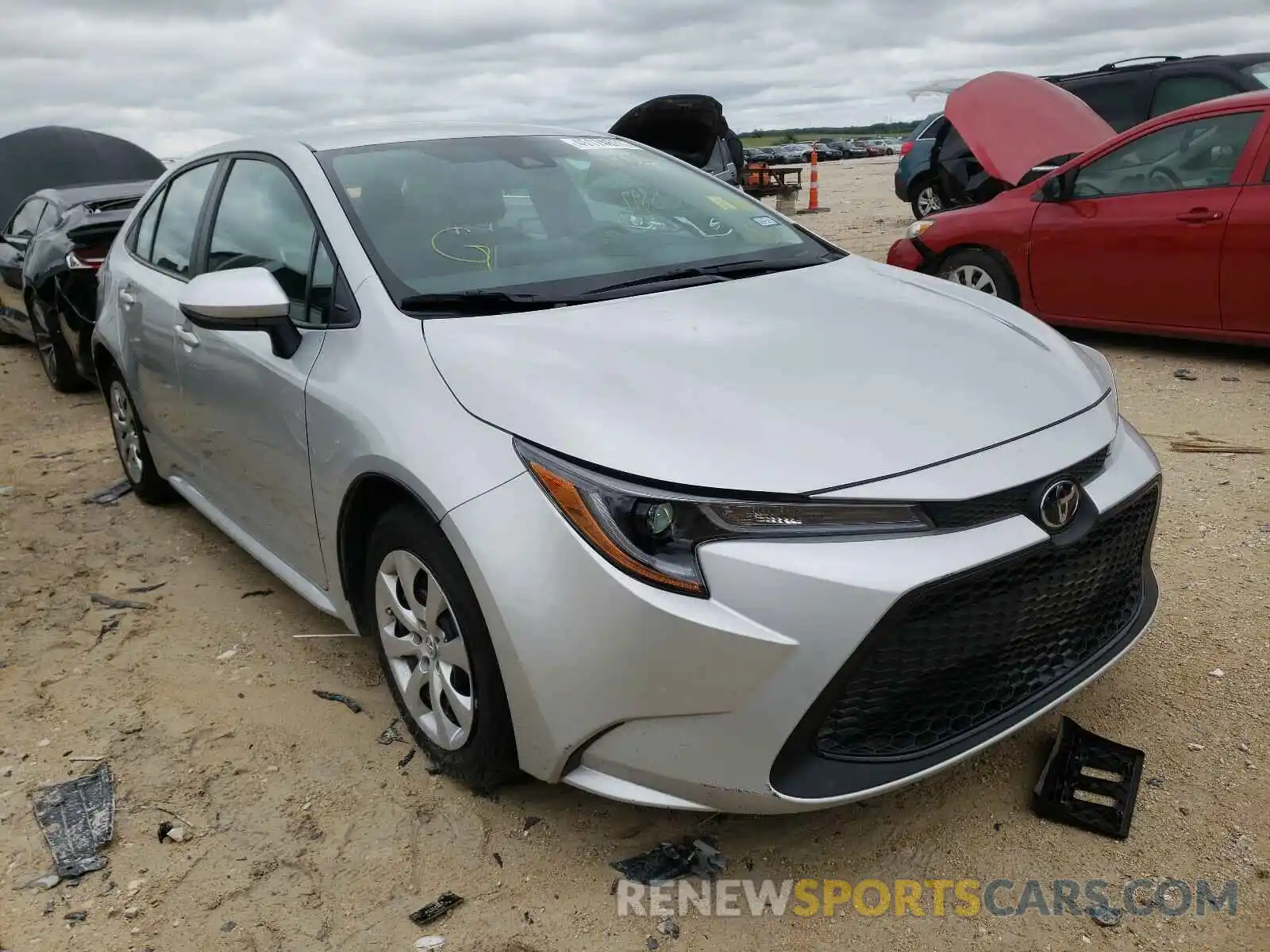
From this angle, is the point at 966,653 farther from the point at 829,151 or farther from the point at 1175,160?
the point at 829,151

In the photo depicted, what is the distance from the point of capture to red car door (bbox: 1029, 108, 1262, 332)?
5527mm

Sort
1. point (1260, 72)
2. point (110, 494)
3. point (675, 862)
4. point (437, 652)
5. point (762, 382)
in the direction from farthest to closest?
1. point (1260, 72)
2. point (110, 494)
3. point (437, 652)
4. point (675, 862)
5. point (762, 382)

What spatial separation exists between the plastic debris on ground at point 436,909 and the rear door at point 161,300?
6.97 feet

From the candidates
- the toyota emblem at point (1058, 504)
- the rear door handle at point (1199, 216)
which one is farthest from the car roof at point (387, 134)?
the rear door handle at point (1199, 216)

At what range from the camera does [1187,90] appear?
8.30 metres

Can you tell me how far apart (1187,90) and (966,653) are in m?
8.14

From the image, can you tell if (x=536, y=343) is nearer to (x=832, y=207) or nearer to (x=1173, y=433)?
(x=1173, y=433)

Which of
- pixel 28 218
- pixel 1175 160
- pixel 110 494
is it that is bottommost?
pixel 110 494

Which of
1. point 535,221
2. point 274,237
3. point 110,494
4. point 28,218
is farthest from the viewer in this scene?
point 28,218

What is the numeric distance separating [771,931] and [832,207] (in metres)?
17.7

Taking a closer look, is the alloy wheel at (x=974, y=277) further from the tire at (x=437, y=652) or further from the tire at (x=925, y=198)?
the tire at (x=925, y=198)

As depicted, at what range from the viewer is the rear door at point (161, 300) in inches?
146

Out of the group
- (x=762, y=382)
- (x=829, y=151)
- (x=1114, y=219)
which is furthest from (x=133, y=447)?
(x=829, y=151)

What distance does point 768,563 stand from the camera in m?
1.84
